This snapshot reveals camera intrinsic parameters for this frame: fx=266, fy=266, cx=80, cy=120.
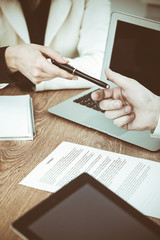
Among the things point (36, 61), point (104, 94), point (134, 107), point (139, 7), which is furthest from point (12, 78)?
point (139, 7)

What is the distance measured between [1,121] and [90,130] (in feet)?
0.84

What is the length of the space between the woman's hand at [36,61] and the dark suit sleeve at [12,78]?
36 millimetres

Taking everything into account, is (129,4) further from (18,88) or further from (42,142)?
(42,142)

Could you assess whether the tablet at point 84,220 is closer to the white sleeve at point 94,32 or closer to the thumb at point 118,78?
the thumb at point 118,78

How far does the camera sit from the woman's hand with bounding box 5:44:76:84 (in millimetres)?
778

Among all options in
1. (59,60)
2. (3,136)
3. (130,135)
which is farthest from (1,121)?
(130,135)

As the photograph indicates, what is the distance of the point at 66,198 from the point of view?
1.42 feet

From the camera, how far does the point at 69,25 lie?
4.22 ft

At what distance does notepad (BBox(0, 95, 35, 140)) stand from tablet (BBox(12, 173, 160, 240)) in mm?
321

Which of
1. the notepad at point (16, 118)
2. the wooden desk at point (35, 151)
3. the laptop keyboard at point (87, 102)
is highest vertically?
the laptop keyboard at point (87, 102)

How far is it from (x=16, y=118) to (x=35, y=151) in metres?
0.15

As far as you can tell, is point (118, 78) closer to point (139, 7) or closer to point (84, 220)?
point (84, 220)

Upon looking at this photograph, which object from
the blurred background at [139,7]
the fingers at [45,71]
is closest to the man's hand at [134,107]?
the fingers at [45,71]

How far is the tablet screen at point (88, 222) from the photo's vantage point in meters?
0.38
